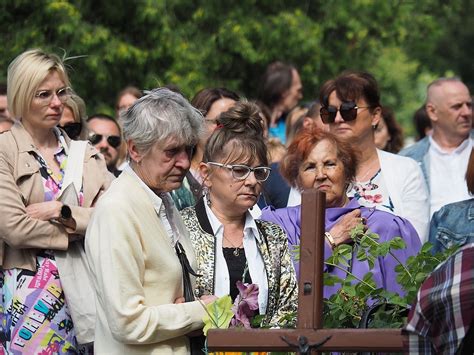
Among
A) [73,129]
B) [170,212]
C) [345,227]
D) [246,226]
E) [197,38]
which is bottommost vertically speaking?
[170,212]

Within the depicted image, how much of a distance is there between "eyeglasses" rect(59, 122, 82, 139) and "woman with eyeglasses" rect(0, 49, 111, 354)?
0.92 meters

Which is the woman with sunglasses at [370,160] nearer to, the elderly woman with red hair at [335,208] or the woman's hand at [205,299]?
the elderly woman with red hair at [335,208]

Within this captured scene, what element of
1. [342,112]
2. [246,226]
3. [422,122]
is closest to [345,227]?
[246,226]

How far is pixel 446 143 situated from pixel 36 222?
4.12 meters

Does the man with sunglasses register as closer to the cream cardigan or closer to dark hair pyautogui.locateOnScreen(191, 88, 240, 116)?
dark hair pyautogui.locateOnScreen(191, 88, 240, 116)

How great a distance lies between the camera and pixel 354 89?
26.1 ft

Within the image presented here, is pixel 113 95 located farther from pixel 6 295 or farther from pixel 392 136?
pixel 6 295

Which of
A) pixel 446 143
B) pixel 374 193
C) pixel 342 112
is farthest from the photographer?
pixel 446 143

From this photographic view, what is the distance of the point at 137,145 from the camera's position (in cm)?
543

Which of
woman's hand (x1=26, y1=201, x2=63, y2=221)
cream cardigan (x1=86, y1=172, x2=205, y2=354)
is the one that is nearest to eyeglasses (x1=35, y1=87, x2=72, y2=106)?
woman's hand (x1=26, y1=201, x2=63, y2=221)

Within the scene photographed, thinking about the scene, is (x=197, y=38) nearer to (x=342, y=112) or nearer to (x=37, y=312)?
(x=342, y=112)

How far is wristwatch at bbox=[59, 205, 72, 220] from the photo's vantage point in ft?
21.1

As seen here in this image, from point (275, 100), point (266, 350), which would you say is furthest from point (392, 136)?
point (266, 350)

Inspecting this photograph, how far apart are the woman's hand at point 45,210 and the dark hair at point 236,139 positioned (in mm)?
877
